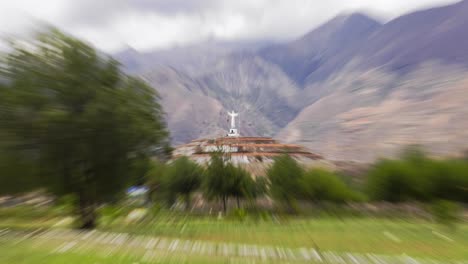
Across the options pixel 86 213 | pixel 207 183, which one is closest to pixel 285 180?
pixel 207 183

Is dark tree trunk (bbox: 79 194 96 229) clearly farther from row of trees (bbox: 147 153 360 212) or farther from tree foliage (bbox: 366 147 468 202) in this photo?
tree foliage (bbox: 366 147 468 202)

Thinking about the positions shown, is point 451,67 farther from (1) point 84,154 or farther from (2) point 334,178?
(1) point 84,154

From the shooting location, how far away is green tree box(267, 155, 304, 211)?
22148 millimetres

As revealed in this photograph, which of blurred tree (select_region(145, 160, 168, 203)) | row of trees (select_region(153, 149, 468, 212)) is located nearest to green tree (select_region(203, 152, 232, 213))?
row of trees (select_region(153, 149, 468, 212))

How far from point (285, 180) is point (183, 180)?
812 cm

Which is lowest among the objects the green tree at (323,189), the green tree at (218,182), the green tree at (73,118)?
the green tree at (323,189)

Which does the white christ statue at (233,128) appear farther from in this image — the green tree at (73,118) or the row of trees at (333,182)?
the green tree at (73,118)

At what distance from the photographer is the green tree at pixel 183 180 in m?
22.0

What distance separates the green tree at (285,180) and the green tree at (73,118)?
13.6 m

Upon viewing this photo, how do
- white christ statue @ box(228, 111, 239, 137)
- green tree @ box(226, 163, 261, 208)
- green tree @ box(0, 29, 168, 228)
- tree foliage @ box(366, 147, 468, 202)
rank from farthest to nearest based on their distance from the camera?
white christ statue @ box(228, 111, 239, 137), tree foliage @ box(366, 147, 468, 202), green tree @ box(226, 163, 261, 208), green tree @ box(0, 29, 168, 228)

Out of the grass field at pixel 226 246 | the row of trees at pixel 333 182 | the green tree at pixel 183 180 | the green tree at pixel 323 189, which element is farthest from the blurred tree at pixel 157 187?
the green tree at pixel 323 189

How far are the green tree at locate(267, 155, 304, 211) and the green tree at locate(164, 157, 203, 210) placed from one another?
5.91 m

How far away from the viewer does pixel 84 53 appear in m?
10.1

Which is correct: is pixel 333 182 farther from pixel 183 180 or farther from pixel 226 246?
pixel 226 246
